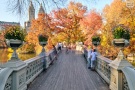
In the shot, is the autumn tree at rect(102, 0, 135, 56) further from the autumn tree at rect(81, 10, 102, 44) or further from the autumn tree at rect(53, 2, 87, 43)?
the autumn tree at rect(53, 2, 87, 43)

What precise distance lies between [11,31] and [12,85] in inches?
64.5

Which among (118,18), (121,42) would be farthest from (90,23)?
(121,42)

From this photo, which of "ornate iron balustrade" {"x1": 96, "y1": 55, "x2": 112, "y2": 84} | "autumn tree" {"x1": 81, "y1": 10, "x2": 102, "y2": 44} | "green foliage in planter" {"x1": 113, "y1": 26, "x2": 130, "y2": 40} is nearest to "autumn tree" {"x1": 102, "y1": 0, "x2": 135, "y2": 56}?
"autumn tree" {"x1": 81, "y1": 10, "x2": 102, "y2": 44}

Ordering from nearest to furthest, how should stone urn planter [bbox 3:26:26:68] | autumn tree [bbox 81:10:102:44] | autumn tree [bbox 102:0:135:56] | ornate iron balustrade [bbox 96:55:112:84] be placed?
stone urn planter [bbox 3:26:26:68] → ornate iron balustrade [bbox 96:55:112:84] → autumn tree [bbox 102:0:135:56] → autumn tree [bbox 81:10:102:44]

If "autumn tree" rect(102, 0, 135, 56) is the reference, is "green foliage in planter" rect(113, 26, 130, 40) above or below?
below

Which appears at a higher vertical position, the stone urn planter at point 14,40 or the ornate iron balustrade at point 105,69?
the stone urn planter at point 14,40

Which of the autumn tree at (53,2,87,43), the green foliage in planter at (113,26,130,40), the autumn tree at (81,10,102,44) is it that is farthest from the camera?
the autumn tree at (81,10,102,44)

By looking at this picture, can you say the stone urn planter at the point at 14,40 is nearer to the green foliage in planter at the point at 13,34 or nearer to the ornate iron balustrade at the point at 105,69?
the green foliage in planter at the point at 13,34

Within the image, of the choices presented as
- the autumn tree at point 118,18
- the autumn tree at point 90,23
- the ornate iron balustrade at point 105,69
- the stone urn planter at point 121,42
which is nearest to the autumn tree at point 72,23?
the autumn tree at point 90,23

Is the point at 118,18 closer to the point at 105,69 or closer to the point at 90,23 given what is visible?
the point at 90,23

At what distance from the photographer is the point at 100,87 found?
25.8 ft

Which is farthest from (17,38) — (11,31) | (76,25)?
(76,25)

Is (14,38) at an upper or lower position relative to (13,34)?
lower

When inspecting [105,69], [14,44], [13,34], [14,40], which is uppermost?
[13,34]
